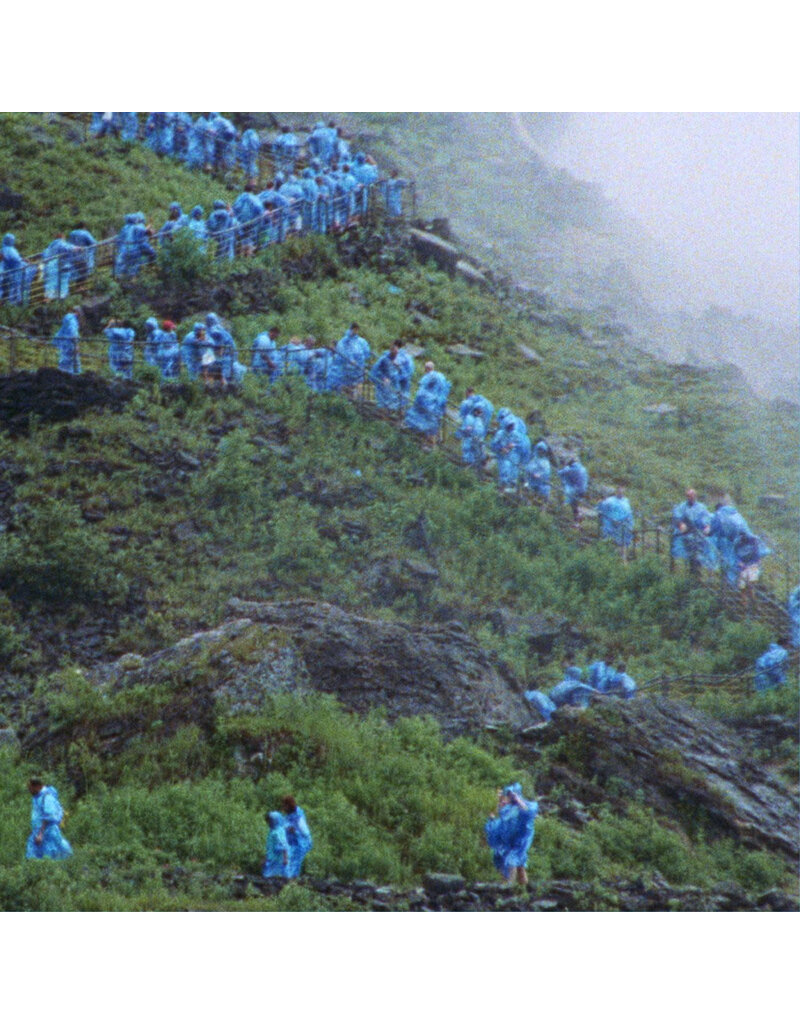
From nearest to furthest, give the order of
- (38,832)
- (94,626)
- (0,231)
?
(38,832), (94,626), (0,231)

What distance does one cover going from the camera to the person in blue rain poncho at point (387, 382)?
404 inches

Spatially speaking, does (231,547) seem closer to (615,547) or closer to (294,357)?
(294,357)

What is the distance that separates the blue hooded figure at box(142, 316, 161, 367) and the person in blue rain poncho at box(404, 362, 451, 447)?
157 cm

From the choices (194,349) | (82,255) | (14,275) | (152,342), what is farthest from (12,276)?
(194,349)

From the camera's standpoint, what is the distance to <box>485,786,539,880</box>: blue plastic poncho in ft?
28.9

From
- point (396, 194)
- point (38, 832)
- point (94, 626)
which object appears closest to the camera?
point (38, 832)

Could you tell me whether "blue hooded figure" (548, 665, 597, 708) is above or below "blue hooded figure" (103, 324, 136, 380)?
below

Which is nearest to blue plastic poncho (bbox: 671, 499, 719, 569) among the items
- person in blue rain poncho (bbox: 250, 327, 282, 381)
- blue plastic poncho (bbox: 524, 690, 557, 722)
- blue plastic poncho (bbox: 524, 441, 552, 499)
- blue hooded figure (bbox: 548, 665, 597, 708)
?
blue plastic poncho (bbox: 524, 441, 552, 499)

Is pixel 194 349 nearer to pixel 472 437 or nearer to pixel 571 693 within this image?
pixel 472 437

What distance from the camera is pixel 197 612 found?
945 centimetres

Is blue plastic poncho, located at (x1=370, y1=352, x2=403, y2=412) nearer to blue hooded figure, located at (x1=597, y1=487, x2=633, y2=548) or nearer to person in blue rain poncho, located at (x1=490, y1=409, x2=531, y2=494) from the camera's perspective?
person in blue rain poncho, located at (x1=490, y1=409, x2=531, y2=494)

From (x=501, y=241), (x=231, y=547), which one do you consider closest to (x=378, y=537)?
(x=231, y=547)

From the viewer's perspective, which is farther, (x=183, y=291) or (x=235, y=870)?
(x=183, y=291)

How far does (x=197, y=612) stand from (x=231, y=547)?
454 mm
